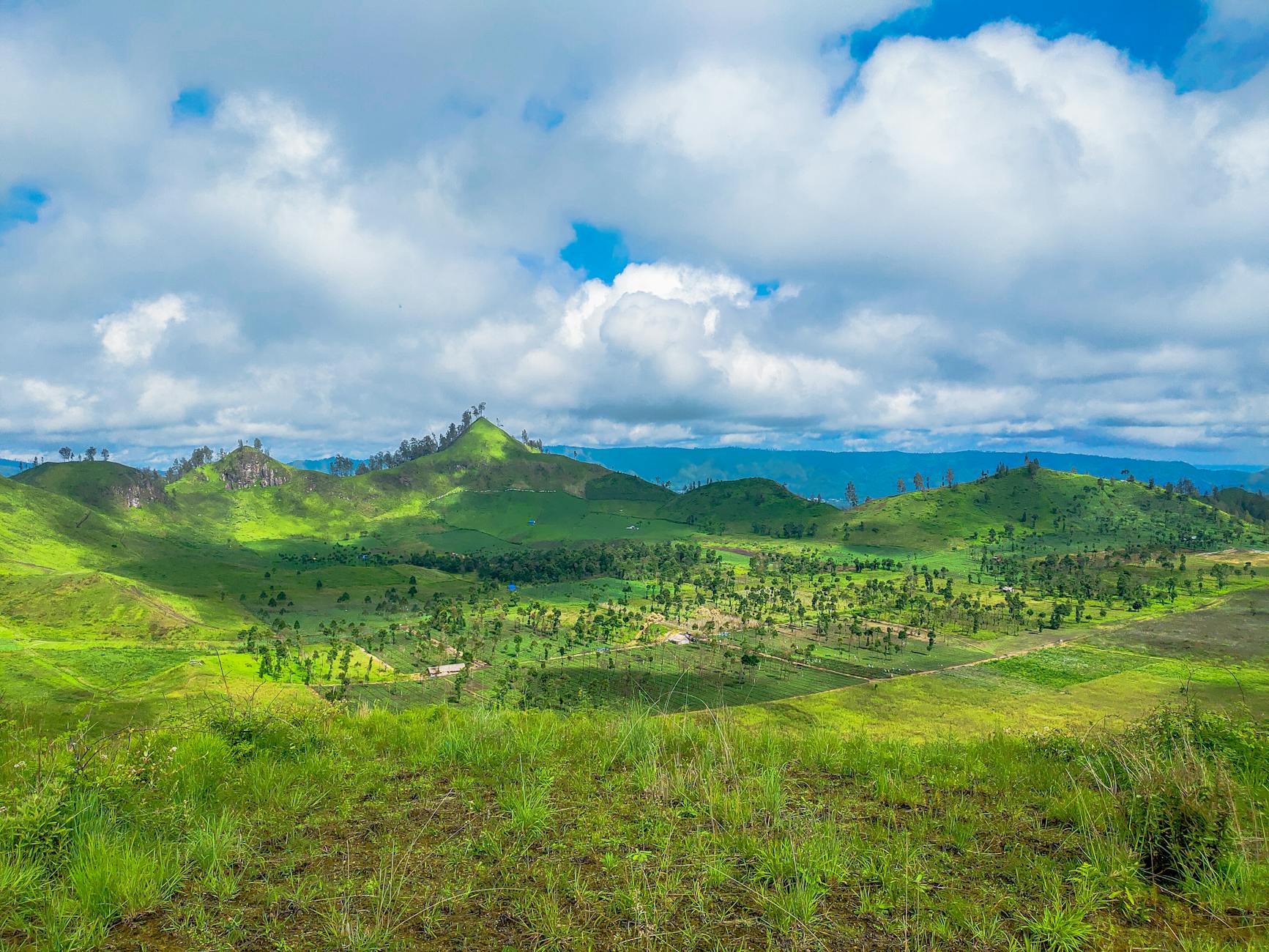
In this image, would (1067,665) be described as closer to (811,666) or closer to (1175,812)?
(811,666)

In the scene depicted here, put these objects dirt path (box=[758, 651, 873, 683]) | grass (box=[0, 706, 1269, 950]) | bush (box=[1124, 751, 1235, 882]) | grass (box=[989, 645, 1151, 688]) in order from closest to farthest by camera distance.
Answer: grass (box=[0, 706, 1269, 950])
bush (box=[1124, 751, 1235, 882])
grass (box=[989, 645, 1151, 688])
dirt path (box=[758, 651, 873, 683])

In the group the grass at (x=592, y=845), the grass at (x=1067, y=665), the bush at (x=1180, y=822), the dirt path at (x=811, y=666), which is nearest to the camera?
the grass at (x=592, y=845)

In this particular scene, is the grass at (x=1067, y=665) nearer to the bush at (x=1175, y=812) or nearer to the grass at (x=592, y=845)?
the bush at (x=1175, y=812)

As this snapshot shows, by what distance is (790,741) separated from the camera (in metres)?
12.6

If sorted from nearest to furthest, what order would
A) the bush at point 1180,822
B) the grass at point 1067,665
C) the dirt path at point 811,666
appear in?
the bush at point 1180,822 → the grass at point 1067,665 → the dirt path at point 811,666

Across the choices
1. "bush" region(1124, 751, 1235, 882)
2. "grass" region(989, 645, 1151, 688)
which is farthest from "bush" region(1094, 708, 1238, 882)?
"grass" region(989, 645, 1151, 688)

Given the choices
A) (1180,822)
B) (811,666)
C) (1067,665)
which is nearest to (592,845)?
(1180,822)

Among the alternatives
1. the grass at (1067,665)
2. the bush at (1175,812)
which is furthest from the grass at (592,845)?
the grass at (1067,665)

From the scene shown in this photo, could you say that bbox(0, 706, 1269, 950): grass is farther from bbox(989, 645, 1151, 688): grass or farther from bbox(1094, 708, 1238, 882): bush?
bbox(989, 645, 1151, 688): grass

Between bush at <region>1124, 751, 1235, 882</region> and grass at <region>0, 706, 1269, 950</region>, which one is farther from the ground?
bush at <region>1124, 751, 1235, 882</region>

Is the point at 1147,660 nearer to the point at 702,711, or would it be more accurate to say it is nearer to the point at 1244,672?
the point at 1244,672

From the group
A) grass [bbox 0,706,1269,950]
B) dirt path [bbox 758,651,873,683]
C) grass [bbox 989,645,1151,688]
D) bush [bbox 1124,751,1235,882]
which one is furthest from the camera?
dirt path [bbox 758,651,873,683]

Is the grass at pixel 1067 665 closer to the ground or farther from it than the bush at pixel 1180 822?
closer to the ground

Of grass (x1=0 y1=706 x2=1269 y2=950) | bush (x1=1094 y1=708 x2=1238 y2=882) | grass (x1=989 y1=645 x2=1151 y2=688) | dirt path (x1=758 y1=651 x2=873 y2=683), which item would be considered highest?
bush (x1=1094 y1=708 x2=1238 y2=882)
